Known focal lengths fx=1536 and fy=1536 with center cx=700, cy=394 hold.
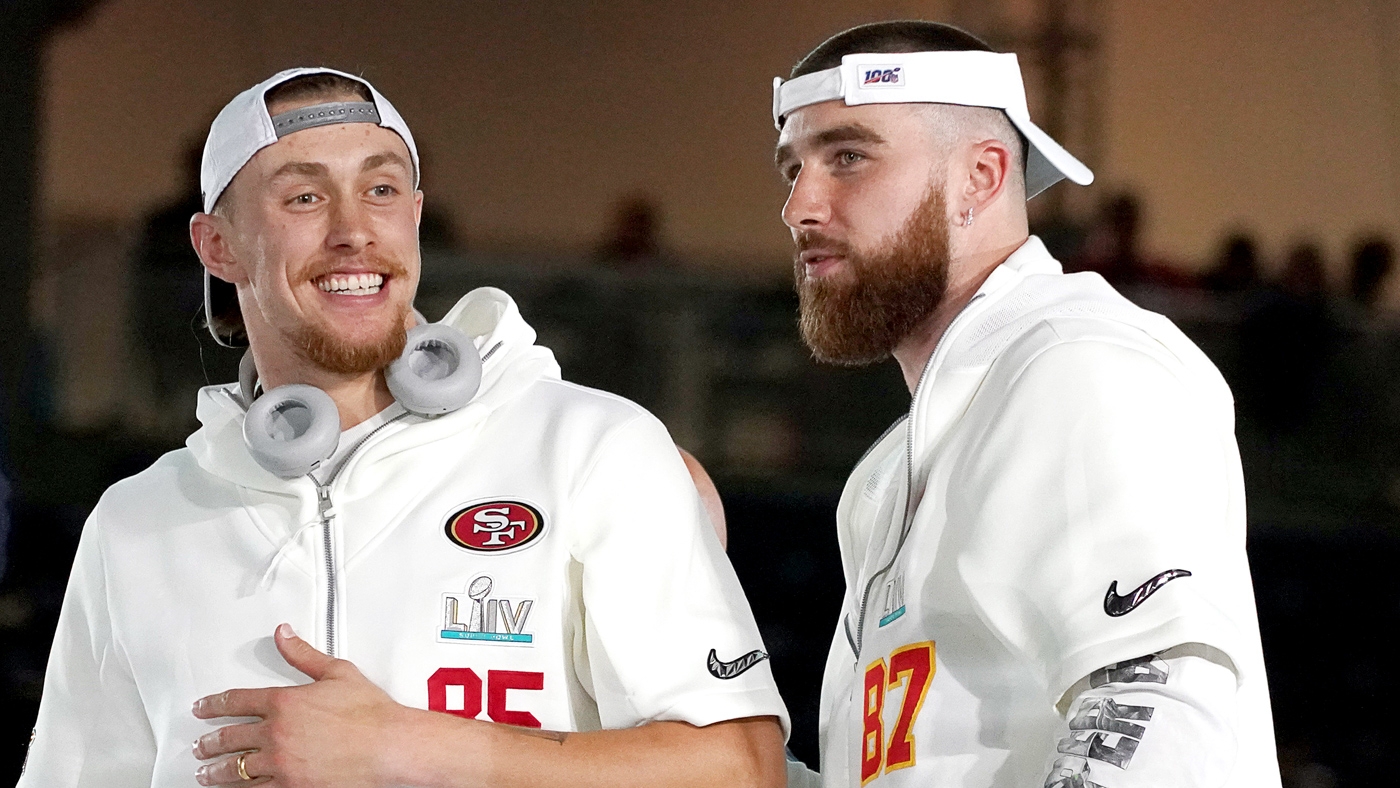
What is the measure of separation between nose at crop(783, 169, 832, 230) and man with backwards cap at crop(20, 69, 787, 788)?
1.31ft

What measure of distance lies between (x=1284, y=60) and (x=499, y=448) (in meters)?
6.24

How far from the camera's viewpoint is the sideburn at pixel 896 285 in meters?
2.08

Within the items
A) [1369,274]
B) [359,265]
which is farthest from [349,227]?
[1369,274]

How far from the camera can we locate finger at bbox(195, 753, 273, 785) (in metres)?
1.69

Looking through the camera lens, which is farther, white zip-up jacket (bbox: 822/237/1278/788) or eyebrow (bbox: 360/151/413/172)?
eyebrow (bbox: 360/151/413/172)

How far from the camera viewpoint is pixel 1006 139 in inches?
86.3

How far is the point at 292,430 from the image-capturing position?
75.0 inches

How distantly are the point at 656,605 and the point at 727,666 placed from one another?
0.11 meters

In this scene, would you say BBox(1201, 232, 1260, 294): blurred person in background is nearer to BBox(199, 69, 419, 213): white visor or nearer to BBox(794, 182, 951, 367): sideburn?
BBox(794, 182, 951, 367): sideburn

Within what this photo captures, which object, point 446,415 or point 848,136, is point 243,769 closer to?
point 446,415

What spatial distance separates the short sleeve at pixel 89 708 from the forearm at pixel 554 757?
474 mm

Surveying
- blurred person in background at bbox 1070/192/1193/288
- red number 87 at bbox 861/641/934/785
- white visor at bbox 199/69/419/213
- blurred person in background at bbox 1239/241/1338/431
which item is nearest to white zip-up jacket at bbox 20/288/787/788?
red number 87 at bbox 861/641/934/785

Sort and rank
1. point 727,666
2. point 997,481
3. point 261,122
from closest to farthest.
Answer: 1. point 997,481
2. point 727,666
3. point 261,122

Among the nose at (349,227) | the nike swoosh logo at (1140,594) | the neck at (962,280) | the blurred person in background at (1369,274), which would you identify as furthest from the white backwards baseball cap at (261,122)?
the blurred person in background at (1369,274)
